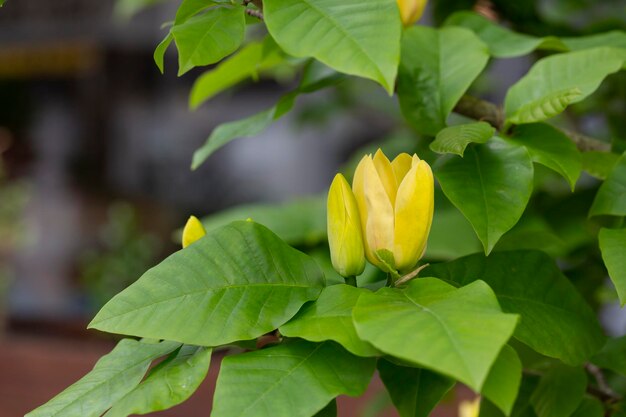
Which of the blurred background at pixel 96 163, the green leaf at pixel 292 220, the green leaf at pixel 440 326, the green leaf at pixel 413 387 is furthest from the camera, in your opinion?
the blurred background at pixel 96 163

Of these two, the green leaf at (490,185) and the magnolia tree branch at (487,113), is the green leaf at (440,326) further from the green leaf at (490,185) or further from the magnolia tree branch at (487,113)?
the magnolia tree branch at (487,113)

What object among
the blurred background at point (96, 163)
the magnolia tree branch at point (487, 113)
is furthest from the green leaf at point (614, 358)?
the blurred background at point (96, 163)

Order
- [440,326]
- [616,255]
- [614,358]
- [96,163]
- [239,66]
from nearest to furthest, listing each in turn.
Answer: [440,326], [616,255], [614,358], [239,66], [96,163]

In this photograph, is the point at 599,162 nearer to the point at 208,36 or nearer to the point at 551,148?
the point at 551,148

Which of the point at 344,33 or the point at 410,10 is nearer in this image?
the point at 344,33

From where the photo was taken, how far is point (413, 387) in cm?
40

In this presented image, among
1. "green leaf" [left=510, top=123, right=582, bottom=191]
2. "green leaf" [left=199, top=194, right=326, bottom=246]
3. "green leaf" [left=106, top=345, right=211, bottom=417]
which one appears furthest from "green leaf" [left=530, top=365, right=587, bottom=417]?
"green leaf" [left=199, top=194, right=326, bottom=246]

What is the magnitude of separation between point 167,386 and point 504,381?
0.52ft

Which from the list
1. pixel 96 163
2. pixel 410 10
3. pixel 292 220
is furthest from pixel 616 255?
pixel 96 163

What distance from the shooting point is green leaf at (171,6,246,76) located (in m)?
0.41

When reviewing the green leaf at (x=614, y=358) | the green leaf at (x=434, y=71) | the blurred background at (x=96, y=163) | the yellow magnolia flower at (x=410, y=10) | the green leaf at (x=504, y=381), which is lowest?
the blurred background at (x=96, y=163)

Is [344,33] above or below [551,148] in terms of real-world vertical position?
above

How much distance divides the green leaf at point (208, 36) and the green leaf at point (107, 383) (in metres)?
0.15

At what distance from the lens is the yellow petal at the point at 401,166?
0.43 m
